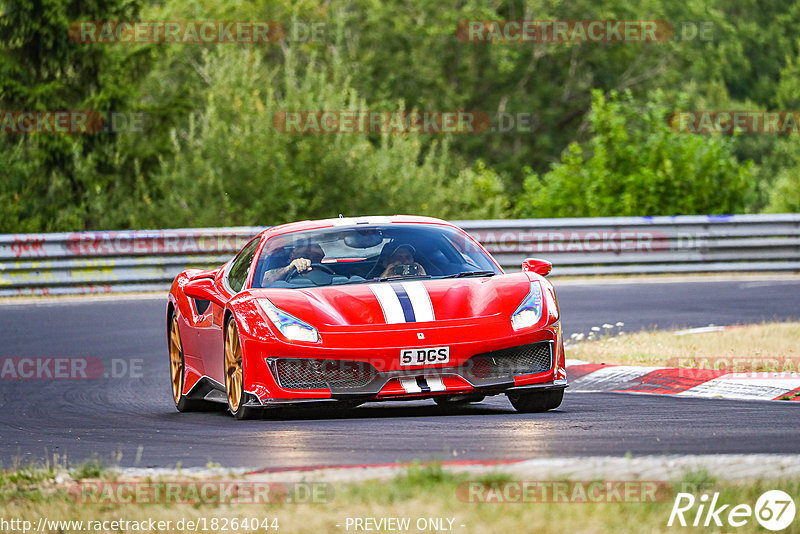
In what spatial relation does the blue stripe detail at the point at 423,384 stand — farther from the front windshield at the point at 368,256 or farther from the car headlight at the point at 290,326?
the front windshield at the point at 368,256

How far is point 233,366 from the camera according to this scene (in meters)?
→ 8.52

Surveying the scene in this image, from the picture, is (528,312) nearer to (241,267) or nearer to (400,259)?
(400,259)

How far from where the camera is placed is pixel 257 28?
47.1 metres

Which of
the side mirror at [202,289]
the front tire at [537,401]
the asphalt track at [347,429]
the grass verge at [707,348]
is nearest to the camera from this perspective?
the asphalt track at [347,429]

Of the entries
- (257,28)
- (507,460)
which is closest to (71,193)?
(257,28)

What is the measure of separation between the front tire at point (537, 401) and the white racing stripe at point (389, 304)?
983mm

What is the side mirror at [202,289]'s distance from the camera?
9422 millimetres

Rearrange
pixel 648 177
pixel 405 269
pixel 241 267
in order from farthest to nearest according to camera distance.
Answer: pixel 648 177
pixel 241 267
pixel 405 269

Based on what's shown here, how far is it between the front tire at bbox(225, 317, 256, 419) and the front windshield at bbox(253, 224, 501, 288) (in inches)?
16.6

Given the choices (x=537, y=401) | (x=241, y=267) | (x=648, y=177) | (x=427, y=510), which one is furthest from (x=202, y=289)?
(x=648, y=177)

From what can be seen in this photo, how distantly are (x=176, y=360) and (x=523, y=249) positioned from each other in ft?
36.1

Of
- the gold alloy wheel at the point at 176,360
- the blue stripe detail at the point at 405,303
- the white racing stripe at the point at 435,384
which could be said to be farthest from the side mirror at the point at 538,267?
the gold alloy wheel at the point at 176,360

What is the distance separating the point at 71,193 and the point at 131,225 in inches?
127

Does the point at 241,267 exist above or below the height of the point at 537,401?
above
